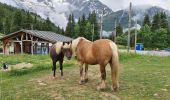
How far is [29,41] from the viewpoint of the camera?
55281 millimetres

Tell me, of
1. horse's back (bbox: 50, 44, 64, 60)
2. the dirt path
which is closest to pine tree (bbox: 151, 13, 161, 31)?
the dirt path

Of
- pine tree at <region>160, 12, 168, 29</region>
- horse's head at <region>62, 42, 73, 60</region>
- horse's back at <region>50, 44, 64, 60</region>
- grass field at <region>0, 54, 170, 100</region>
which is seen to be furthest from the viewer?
pine tree at <region>160, 12, 168, 29</region>

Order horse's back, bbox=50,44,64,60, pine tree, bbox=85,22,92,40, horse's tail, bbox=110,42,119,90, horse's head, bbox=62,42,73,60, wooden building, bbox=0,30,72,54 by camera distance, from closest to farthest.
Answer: horse's tail, bbox=110,42,119,90
horse's head, bbox=62,42,73,60
horse's back, bbox=50,44,64,60
wooden building, bbox=0,30,72,54
pine tree, bbox=85,22,92,40

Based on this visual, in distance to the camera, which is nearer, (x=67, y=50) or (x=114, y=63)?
(x=114, y=63)

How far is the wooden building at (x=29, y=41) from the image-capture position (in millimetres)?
52594

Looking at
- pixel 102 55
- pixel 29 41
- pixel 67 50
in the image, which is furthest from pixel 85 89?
pixel 29 41

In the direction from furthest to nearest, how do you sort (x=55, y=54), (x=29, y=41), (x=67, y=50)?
1. (x=29, y=41)
2. (x=55, y=54)
3. (x=67, y=50)

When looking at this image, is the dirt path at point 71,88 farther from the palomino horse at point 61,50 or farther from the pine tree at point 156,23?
the pine tree at point 156,23

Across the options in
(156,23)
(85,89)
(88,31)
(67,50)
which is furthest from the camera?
(88,31)

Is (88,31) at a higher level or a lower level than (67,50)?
higher

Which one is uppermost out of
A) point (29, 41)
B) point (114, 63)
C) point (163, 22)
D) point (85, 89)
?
point (163, 22)

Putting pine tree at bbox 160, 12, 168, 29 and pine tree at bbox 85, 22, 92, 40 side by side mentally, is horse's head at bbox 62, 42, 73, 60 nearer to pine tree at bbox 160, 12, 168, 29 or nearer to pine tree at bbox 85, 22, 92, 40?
pine tree at bbox 160, 12, 168, 29

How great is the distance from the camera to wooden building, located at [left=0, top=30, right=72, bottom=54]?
52.6 m

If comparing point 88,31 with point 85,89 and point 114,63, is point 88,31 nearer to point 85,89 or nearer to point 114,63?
point 85,89
